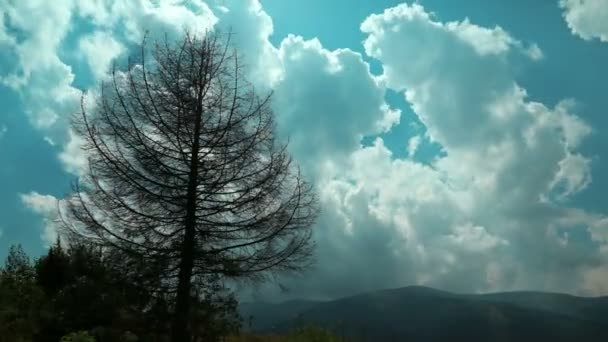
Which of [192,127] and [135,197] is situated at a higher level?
[192,127]

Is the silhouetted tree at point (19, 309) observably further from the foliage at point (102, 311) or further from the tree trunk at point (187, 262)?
the tree trunk at point (187, 262)

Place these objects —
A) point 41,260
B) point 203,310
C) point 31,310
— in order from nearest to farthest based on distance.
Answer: point 203,310
point 31,310
point 41,260

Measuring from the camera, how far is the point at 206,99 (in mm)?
15578

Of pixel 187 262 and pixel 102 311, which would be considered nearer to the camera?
pixel 187 262

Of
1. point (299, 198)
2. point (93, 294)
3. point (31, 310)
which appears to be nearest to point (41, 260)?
point (31, 310)

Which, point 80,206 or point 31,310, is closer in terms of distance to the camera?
point 80,206

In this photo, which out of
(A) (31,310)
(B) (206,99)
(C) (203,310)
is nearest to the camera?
(C) (203,310)

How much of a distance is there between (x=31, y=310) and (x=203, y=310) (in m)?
5.30

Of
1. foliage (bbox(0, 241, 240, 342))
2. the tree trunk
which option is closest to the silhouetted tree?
foliage (bbox(0, 241, 240, 342))

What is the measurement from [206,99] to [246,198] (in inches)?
108

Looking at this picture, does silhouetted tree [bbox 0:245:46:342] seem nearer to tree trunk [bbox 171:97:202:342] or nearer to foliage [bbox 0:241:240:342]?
foliage [bbox 0:241:240:342]

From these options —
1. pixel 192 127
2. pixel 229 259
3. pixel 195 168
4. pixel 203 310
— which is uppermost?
pixel 192 127

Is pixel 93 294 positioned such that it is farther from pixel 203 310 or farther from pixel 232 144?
pixel 232 144

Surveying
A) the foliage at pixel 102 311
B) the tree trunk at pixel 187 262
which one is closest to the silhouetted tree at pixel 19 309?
the foliage at pixel 102 311
